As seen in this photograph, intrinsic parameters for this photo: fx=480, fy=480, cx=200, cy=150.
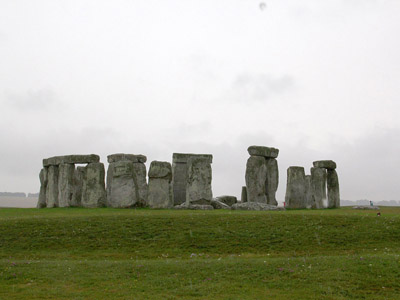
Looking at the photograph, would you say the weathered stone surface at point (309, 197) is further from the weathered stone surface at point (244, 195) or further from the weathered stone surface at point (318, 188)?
the weathered stone surface at point (244, 195)

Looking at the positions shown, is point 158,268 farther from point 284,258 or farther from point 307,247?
point 307,247

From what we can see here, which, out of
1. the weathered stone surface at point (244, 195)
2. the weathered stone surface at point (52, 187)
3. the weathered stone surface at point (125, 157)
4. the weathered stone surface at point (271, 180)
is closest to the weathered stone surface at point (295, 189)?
the weathered stone surface at point (271, 180)

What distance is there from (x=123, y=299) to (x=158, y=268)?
2414 millimetres

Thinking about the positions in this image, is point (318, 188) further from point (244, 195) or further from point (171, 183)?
point (171, 183)

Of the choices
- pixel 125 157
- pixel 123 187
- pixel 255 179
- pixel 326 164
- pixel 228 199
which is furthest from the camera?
pixel 228 199

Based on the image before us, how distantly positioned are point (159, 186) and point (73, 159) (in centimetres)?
701

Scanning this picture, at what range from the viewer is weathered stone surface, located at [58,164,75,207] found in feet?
98.4

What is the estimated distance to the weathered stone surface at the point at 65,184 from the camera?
98.4 ft

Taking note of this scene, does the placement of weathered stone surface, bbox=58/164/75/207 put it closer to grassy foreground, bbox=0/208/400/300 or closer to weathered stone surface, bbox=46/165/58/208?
weathered stone surface, bbox=46/165/58/208

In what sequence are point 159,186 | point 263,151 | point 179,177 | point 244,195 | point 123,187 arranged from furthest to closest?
point 244,195 < point 179,177 < point 263,151 < point 123,187 < point 159,186

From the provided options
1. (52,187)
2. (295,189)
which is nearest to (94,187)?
(52,187)

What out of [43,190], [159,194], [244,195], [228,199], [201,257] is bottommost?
[201,257]

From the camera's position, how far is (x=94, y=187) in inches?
1111

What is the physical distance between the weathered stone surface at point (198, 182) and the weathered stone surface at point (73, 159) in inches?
252
